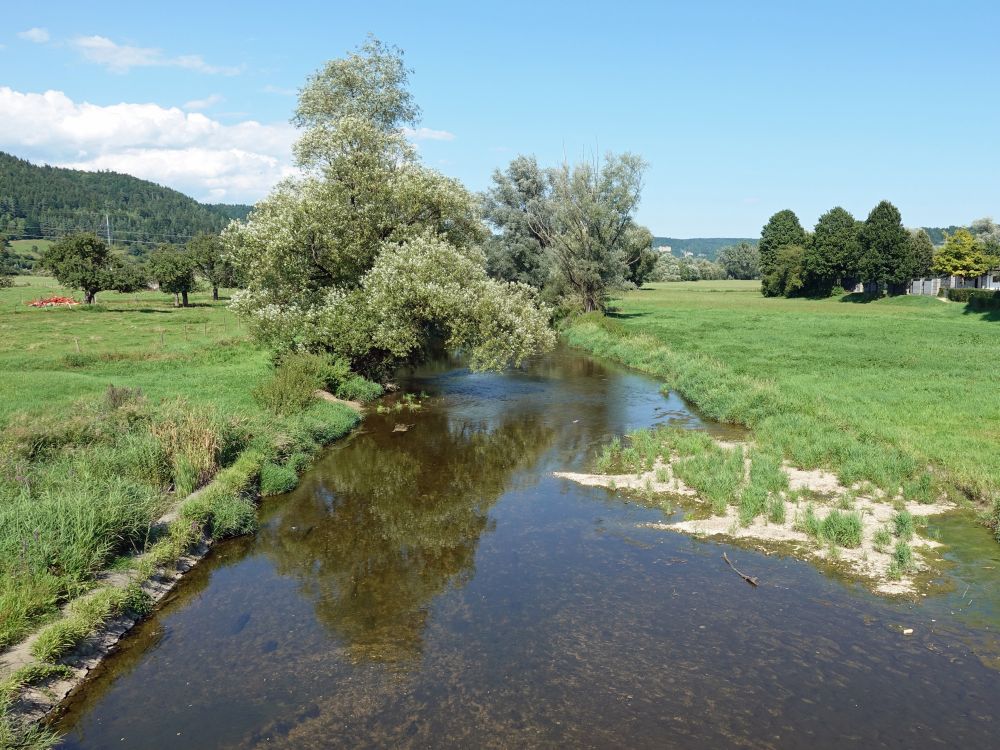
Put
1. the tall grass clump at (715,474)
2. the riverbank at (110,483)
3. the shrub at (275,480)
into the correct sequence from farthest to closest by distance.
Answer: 1. the shrub at (275,480)
2. the tall grass clump at (715,474)
3. the riverbank at (110,483)

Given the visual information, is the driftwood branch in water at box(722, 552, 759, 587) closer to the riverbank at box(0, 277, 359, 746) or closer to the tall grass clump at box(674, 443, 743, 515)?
the tall grass clump at box(674, 443, 743, 515)

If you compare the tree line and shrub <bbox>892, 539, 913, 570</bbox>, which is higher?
the tree line

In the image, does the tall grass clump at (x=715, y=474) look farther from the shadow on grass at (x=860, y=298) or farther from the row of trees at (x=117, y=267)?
the shadow on grass at (x=860, y=298)

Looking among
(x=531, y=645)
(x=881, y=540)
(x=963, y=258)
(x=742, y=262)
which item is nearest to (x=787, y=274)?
(x=963, y=258)

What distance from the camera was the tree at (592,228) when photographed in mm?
69812

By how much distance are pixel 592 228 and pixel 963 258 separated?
39.5 metres

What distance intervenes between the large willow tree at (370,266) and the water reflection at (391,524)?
5414 mm

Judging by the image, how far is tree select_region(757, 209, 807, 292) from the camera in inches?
4609

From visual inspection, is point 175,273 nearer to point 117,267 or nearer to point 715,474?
point 117,267

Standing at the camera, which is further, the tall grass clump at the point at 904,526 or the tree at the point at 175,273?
the tree at the point at 175,273

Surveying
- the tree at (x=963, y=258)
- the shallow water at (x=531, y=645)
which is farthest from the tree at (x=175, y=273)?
the tree at (x=963, y=258)

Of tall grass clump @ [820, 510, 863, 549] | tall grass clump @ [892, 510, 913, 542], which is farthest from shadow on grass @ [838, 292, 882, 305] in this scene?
tall grass clump @ [820, 510, 863, 549]

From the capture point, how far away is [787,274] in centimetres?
10694

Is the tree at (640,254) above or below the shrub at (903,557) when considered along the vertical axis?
above
